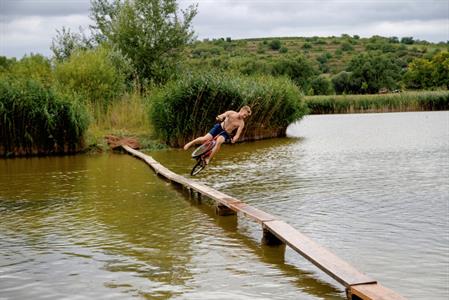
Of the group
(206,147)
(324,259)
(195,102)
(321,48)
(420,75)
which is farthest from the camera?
(321,48)

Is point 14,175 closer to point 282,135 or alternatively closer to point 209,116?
point 209,116

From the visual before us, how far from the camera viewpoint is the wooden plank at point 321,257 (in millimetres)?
6223

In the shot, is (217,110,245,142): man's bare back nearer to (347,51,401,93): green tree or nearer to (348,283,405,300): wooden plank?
(348,283,405,300): wooden plank

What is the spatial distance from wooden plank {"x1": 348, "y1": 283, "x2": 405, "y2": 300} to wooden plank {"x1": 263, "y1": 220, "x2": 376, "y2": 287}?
9 centimetres

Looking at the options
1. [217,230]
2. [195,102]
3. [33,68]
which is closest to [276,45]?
[33,68]

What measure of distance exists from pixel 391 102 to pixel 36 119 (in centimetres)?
3541

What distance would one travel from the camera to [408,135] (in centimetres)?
2847

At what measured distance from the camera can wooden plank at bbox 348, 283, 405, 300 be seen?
5.58 meters

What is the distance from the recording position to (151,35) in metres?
38.7

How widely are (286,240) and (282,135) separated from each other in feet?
78.3

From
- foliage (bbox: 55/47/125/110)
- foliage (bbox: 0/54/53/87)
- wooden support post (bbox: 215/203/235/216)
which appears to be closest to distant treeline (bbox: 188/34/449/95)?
foliage (bbox: 0/54/53/87)

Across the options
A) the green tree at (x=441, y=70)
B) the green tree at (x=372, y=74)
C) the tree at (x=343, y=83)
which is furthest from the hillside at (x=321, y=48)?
the green tree at (x=441, y=70)

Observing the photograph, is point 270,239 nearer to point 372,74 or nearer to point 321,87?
point 321,87

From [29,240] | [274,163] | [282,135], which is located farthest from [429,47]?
[29,240]
